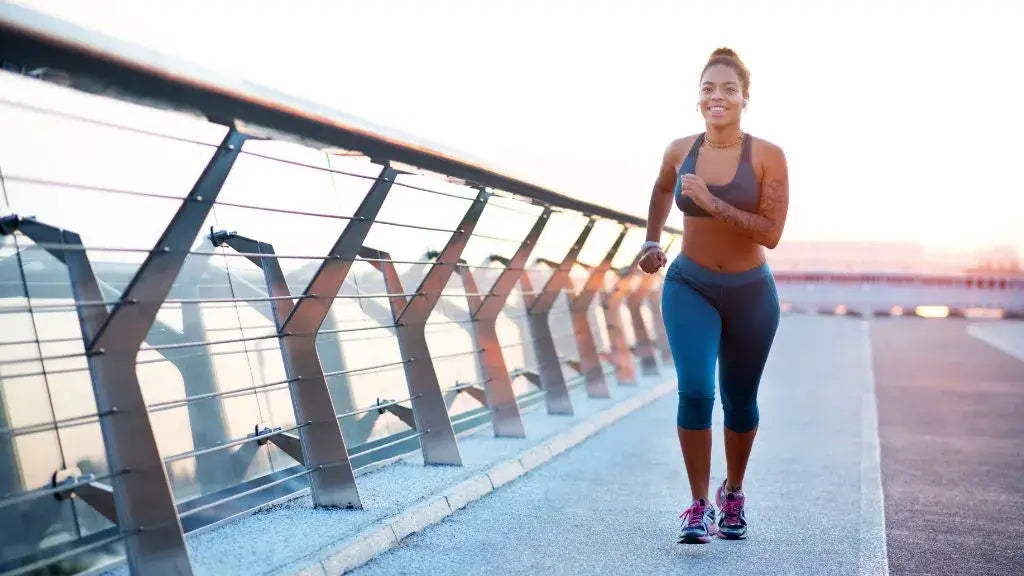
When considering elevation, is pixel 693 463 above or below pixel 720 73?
below

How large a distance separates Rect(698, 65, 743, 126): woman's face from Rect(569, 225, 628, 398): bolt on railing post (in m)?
4.80

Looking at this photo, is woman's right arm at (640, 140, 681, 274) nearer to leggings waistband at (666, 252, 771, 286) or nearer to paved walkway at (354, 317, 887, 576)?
leggings waistband at (666, 252, 771, 286)

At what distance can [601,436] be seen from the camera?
8.00 metres

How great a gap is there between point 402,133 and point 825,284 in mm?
44355

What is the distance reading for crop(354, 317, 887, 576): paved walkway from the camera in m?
4.32

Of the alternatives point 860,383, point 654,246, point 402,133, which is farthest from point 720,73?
point 860,383

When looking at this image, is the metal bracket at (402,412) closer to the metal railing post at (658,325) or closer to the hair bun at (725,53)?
the hair bun at (725,53)

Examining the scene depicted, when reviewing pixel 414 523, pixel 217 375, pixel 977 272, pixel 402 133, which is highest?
pixel 402 133

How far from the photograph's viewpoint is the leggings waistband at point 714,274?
15.6 ft

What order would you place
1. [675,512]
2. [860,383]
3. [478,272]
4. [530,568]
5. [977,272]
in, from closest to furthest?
[530,568] < [675,512] < [478,272] < [860,383] < [977,272]

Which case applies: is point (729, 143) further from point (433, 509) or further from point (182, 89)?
point (182, 89)

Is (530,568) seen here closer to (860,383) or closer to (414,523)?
(414,523)

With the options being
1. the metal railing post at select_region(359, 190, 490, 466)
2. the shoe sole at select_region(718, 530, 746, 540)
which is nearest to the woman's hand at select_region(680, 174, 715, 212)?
the shoe sole at select_region(718, 530, 746, 540)

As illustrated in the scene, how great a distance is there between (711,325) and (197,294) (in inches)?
86.8
